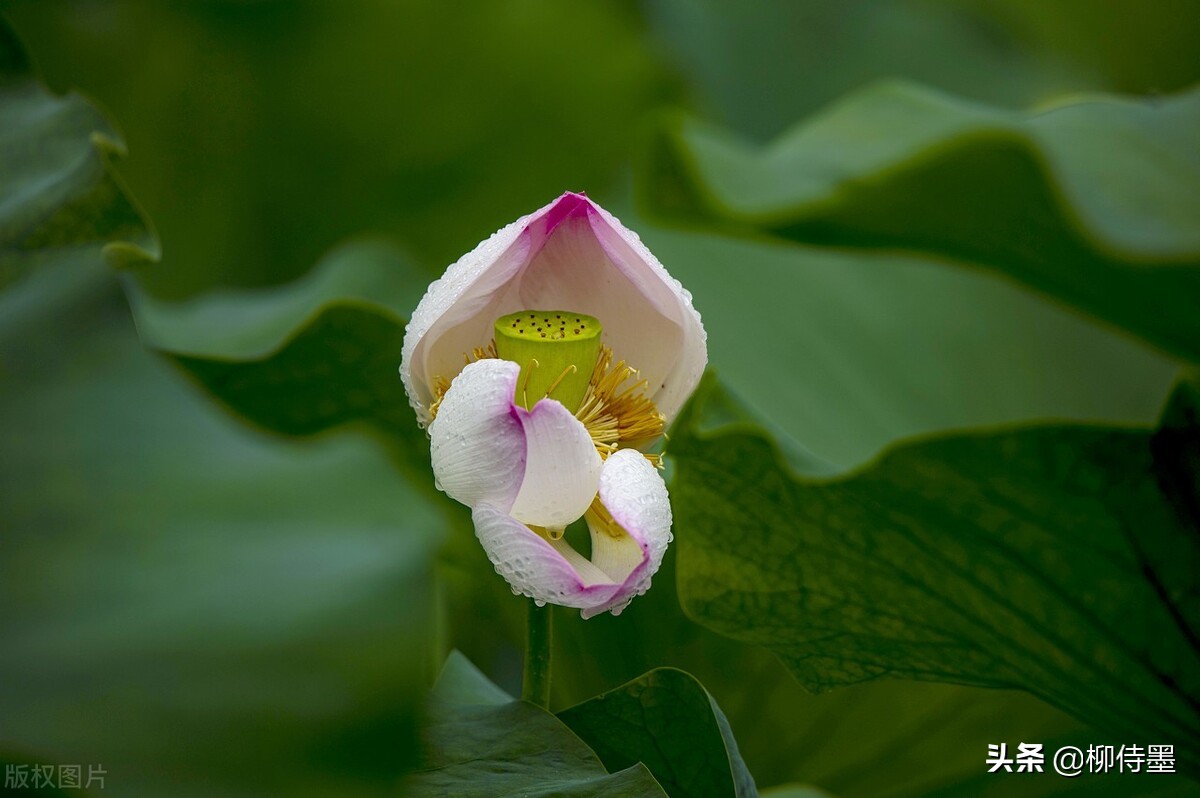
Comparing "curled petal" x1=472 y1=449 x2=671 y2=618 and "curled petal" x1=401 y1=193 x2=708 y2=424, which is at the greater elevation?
"curled petal" x1=401 y1=193 x2=708 y2=424

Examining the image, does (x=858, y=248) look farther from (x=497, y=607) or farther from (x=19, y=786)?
(x=19, y=786)

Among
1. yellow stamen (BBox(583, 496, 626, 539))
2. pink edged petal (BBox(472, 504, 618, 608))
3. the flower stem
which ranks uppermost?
pink edged petal (BBox(472, 504, 618, 608))

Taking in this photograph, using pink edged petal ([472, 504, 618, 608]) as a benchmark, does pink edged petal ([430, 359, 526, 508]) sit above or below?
above

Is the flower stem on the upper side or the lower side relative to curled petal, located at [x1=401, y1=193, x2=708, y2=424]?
lower

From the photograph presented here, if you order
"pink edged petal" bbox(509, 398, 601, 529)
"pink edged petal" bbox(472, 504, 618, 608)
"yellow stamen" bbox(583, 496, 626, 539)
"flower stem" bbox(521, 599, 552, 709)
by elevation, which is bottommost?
"flower stem" bbox(521, 599, 552, 709)
